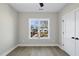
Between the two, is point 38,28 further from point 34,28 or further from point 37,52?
point 37,52

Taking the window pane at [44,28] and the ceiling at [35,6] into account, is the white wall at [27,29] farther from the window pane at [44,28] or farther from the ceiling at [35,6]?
the ceiling at [35,6]

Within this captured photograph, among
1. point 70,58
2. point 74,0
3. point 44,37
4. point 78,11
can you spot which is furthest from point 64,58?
point 44,37

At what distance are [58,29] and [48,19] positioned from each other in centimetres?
77

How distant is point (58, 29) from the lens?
21.9 feet

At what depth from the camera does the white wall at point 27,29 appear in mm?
6719

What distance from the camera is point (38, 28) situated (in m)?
6.73

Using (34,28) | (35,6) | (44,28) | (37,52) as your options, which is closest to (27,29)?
(34,28)

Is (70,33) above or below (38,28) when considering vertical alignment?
below

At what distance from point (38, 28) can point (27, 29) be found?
604mm

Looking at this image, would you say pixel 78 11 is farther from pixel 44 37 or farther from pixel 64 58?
pixel 44 37

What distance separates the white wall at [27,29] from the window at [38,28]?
18 centimetres

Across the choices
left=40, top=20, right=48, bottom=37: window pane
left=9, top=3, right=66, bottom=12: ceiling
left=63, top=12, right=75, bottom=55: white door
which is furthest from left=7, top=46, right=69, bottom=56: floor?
left=9, top=3, right=66, bottom=12: ceiling

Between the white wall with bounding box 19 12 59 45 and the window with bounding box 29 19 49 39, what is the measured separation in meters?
0.18

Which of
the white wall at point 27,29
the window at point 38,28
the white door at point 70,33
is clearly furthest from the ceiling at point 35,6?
the window at point 38,28
